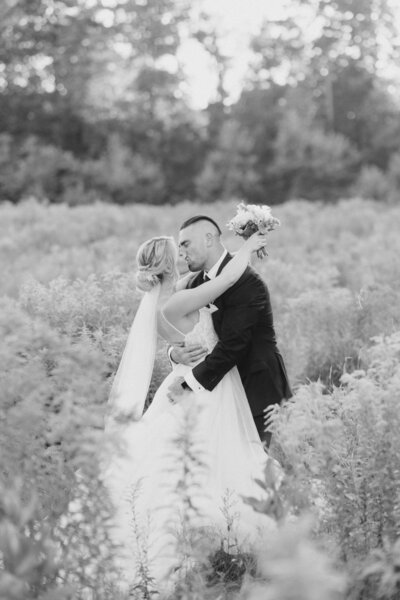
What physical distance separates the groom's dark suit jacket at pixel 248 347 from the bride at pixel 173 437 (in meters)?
0.11

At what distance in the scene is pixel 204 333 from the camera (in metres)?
4.86

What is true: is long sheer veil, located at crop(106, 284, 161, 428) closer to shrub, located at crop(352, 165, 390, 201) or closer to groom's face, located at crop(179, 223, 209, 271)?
groom's face, located at crop(179, 223, 209, 271)

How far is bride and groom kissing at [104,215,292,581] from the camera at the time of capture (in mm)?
4422

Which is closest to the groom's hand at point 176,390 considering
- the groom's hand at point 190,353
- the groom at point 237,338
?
the groom at point 237,338

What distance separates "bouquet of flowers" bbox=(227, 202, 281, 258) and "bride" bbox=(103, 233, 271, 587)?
66mm

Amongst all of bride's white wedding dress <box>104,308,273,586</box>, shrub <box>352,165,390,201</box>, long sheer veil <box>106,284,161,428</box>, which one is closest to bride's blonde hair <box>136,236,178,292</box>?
long sheer veil <box>106,284,161,428</box>

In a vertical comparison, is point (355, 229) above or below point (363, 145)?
above

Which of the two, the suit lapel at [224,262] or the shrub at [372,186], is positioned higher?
the suit lapel at [224,262]

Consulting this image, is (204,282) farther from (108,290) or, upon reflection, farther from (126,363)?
(108,290)

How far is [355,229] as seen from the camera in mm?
17125

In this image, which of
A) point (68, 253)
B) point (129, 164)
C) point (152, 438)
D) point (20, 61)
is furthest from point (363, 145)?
point (152, 438)

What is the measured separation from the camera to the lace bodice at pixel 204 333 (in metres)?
4.83

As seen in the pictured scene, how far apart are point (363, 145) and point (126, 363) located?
3821cm

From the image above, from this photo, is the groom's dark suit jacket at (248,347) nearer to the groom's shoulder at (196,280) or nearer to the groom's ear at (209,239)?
the groom's ear at (209,239)
